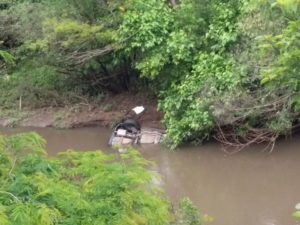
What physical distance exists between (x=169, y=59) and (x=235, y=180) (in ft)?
10.4

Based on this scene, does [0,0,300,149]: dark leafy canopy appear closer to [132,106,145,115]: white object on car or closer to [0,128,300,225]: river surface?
[0,128,300,225]: river surface

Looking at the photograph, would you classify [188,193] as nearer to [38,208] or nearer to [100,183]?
[100,183]

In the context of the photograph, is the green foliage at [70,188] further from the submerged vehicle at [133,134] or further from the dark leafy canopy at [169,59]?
the submerged vehicle at [133,134]

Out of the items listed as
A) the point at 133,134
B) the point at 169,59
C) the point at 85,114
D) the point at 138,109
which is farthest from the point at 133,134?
the point at 85,114

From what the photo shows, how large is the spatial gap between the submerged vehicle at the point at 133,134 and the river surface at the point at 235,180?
9.0 inches

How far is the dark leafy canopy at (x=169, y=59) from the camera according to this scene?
9.43 metres

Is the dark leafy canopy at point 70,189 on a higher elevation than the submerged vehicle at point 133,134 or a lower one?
higher

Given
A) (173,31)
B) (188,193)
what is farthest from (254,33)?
(188,193)

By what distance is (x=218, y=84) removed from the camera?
32.3ft

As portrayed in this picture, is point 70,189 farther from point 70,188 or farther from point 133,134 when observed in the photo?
point 133,134

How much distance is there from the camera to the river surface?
755cm

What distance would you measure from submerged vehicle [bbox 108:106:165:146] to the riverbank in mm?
565

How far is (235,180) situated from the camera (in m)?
8.71

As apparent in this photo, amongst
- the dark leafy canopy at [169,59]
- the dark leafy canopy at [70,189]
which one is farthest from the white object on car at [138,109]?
the dark leafy canopy at [70,189]
